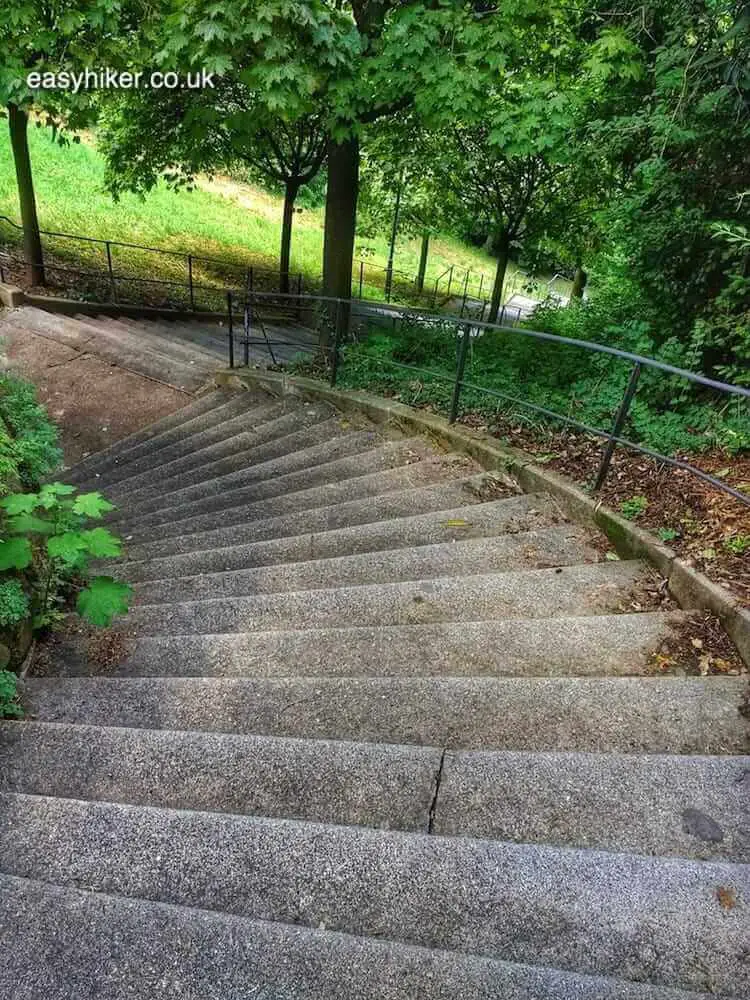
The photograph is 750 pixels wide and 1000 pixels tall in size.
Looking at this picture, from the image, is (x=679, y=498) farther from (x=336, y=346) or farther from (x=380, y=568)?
(x=336, y=346)

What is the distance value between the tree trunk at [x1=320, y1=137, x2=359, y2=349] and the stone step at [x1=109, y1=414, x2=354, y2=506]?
1731mm

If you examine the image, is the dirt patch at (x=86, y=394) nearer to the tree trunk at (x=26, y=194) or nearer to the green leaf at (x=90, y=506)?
the tree trunk at (x=26, y=194)

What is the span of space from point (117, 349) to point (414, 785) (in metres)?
8.45

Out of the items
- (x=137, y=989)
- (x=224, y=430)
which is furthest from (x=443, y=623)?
(x=224, y=430)

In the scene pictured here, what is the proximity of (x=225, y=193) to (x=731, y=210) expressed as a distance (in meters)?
23.3

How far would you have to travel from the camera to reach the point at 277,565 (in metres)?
3.52

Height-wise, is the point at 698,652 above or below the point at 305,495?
above

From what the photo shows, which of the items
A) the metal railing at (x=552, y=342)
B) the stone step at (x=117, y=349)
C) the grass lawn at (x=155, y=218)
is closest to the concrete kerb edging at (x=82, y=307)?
the stone step at (x=117, y=349)

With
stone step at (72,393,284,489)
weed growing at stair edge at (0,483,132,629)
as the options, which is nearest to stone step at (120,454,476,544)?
weed growing at stair edge at (0,483,132,629)

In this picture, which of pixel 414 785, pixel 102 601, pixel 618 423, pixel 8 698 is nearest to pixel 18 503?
pixel 102 601

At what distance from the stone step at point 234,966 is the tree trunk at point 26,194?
11092 millimetres

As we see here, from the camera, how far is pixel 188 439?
6.42 metres

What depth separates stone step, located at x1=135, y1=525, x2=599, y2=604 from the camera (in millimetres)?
3309

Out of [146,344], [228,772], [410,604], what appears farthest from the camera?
[146,344]
